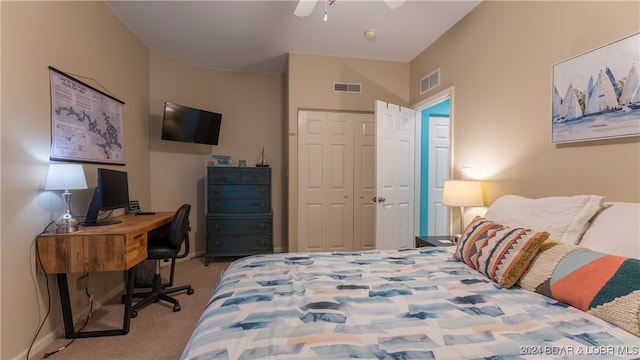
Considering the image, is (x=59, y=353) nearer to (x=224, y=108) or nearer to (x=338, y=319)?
(x=338, y=319)

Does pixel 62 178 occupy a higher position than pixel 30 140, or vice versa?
pixel 30 140

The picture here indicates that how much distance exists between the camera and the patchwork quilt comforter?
892 mm

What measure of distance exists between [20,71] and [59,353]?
1.87 meters

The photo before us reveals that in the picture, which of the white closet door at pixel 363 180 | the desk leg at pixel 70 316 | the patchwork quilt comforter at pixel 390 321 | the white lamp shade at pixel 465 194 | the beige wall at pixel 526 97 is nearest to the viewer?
the patchwork quilt comforter at pixel 390 321

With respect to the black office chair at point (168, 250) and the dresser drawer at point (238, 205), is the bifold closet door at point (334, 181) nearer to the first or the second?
the dresser drawer at point (238, 205)

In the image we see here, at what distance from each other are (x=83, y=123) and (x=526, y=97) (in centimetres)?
357

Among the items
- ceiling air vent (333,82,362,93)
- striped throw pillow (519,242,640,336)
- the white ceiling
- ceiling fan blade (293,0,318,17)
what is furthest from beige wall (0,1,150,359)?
striped throw pillow (519,242,640,336)

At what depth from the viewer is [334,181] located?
3.98 metres

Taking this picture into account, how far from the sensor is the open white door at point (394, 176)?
3354 millimetres

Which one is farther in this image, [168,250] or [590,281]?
[168,250]

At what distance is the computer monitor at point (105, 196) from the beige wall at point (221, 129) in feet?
4.22

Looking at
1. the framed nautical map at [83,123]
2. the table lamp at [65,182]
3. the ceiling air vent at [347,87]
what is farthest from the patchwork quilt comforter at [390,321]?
the ceiling air vent at [347,87]

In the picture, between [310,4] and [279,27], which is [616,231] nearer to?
[310,4]

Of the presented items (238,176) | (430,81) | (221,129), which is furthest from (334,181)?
(221,129)
